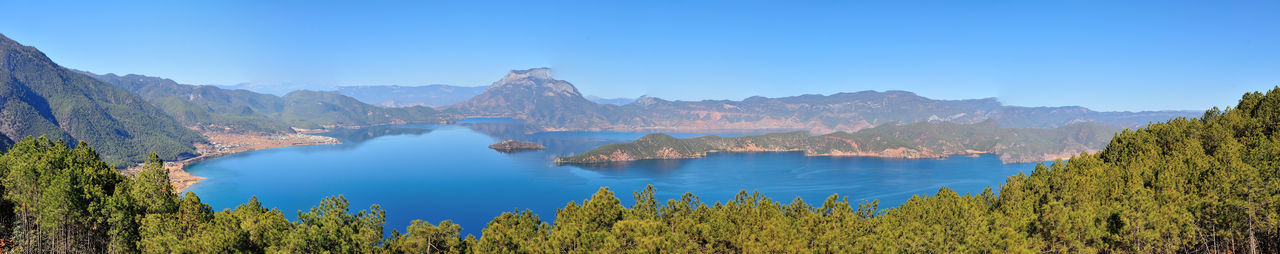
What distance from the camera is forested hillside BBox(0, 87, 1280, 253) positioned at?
32188mm

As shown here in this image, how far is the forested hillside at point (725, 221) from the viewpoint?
32188 mm

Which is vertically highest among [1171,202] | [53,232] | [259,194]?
[1171,202]

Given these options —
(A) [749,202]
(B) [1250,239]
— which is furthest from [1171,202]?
(A) [749,202]

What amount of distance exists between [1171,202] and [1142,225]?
Result: 18.9 ft

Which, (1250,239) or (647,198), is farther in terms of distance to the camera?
(647,198)

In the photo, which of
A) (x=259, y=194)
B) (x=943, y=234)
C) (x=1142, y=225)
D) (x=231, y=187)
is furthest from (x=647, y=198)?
(x=231, y=187)

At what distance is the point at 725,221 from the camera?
36.9 m

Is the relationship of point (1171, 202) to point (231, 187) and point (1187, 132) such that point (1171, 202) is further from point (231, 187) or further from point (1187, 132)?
point (231, 187)

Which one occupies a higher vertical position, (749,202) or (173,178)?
(749,202)

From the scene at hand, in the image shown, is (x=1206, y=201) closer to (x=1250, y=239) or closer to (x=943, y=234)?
(x=1250, y=239)

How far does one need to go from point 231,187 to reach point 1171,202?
215158 mm

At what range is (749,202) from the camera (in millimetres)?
41531

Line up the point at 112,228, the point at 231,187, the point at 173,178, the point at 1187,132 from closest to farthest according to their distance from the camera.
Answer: the point at 112,228, the point at 1187,132, the point at 231,187, the point at 173,178

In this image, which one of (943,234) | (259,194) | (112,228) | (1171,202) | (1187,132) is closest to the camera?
(943,234)
